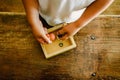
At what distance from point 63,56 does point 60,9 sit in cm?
34

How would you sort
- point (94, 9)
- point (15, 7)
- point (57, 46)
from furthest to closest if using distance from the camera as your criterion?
point (15, 7)
point (57, 46)
point (94, 9)

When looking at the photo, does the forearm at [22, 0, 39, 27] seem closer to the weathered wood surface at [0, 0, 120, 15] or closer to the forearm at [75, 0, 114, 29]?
the forearm at [75, 0, 114, 29]

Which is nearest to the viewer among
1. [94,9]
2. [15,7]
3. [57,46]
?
[94,9]

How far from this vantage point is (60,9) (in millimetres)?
1336

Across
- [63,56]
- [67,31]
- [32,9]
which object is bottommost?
[63,56]

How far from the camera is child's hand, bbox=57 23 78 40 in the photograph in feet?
4.50

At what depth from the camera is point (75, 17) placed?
1.54m

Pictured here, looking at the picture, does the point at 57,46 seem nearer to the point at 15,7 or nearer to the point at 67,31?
the point at 67,31

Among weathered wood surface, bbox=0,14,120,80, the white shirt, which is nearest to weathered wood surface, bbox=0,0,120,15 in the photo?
weathered wood surface, bbox=0,14,120,80

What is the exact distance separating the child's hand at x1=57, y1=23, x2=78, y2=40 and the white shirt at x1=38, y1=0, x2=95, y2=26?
0.07 meters

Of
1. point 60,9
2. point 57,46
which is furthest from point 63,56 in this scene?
point 60,9

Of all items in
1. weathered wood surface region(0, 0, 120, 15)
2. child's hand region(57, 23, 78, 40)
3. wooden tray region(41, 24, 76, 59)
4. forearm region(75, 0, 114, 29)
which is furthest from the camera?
weathered wood surface region(0, 0, 120, 15)

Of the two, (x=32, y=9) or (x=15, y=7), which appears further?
(x=15, y=7)

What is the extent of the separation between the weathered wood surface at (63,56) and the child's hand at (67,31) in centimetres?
16
